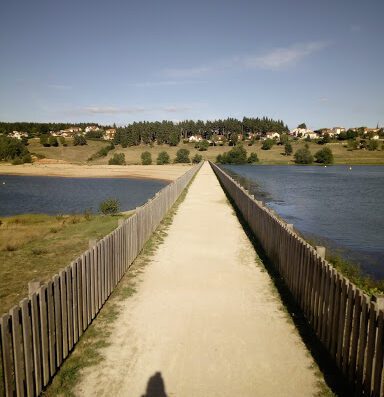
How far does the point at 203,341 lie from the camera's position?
576cm

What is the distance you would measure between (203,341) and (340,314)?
80.6 inches

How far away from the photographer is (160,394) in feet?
14.8

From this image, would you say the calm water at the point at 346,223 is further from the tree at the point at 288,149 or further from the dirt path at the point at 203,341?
the tree at the point at 288,149

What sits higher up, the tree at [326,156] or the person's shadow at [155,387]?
the tree at [326,156]

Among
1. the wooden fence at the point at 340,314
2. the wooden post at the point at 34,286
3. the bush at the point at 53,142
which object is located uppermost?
the bush at the point at 53,142

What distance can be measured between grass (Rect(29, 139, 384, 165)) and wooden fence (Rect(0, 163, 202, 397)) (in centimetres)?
11733

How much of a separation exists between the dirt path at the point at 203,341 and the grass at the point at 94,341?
140 millimetres

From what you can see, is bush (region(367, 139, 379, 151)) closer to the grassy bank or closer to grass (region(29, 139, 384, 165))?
grass (region(29, 139, 384, 165))

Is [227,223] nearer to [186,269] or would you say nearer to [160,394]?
[186,269]

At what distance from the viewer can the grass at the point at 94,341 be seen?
15.4ft

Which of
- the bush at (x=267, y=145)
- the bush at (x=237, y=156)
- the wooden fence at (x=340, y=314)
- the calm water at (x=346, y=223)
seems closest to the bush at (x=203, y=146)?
the bush at (x=237, y=156)

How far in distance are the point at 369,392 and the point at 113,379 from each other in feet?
10.0

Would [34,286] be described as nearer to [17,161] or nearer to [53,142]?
[17,161]

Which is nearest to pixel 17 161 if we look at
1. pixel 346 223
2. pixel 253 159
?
pixel 253 159
